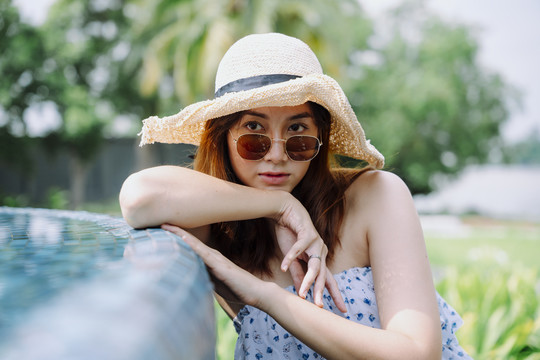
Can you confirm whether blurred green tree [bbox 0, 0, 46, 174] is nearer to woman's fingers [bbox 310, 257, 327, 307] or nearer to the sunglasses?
the sunglasses

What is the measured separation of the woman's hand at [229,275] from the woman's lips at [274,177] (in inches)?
19.1

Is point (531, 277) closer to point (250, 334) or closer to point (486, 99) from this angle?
point (250, 334)

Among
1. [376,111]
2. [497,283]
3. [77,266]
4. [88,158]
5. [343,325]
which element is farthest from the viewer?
[376,111]

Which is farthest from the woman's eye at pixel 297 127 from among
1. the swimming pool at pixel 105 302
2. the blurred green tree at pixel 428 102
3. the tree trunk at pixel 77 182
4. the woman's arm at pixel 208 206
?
the blurred green tree at pixel 428 102

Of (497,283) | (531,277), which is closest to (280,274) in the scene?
(497,283)

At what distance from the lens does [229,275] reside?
1.31m

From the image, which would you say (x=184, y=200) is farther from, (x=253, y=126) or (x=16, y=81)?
(x=16, y=81)

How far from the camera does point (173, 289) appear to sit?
0.69 metres

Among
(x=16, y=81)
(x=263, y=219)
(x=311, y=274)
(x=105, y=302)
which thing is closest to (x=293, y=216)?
(x=311, y=274)

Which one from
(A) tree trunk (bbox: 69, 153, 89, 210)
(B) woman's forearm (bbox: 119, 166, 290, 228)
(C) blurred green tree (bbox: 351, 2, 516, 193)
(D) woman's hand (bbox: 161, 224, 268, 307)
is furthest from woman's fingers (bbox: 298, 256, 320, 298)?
(C) blurred green tree (bbox: 351, 2, 516, 193)

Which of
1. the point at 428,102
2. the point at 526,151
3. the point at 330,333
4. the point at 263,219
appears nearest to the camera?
the point at 330,333

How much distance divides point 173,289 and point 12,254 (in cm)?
61

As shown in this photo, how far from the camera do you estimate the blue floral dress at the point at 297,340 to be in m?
1.67

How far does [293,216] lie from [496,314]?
2351 mm
